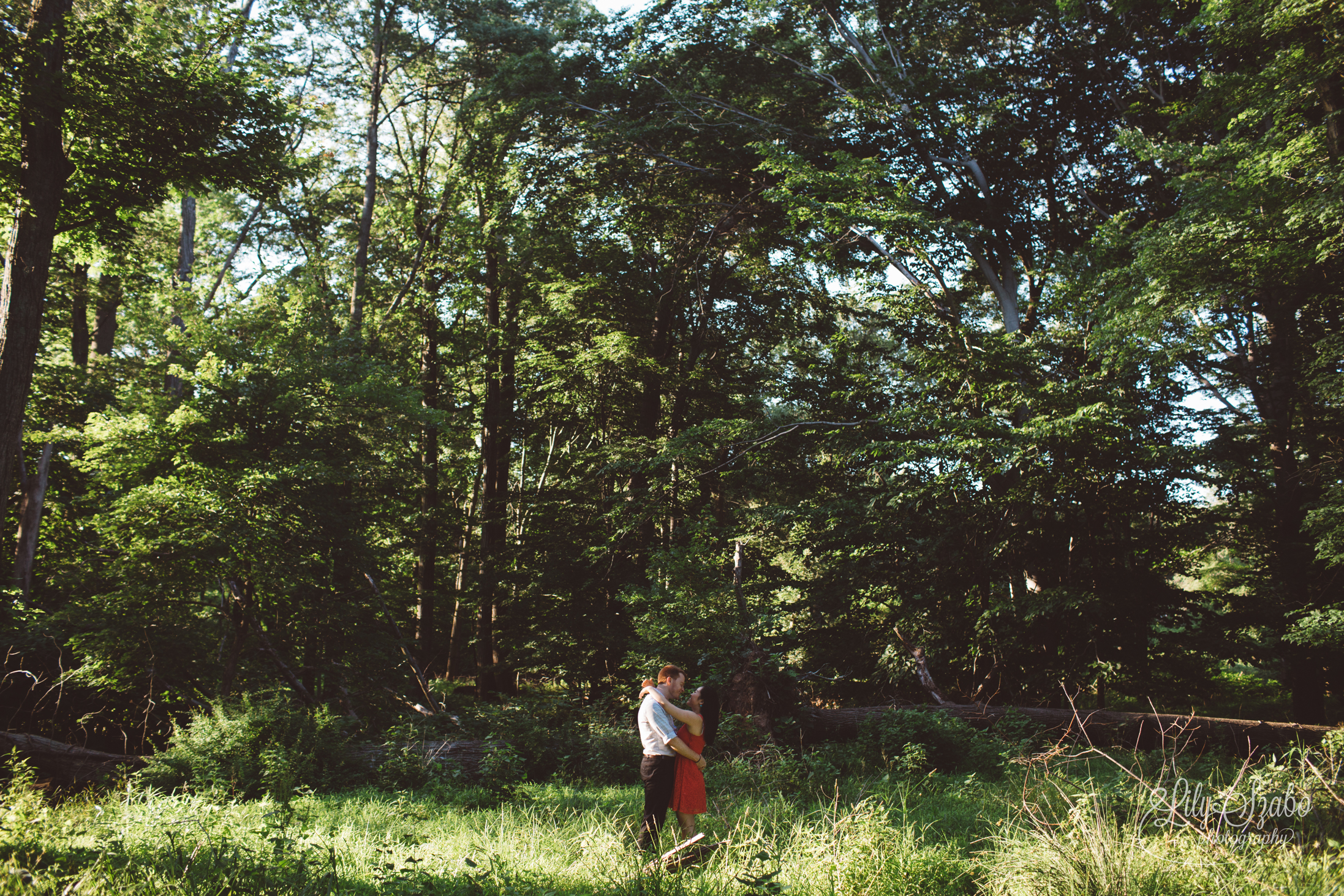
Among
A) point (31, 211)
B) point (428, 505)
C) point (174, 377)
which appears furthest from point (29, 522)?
point (428, 505)

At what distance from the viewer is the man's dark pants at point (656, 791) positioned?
204 inches

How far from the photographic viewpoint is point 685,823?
17.0 feet

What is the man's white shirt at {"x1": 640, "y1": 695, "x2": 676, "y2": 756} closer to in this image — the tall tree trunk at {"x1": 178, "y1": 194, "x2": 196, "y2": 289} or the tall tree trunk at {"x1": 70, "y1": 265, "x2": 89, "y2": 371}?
the tall tree trunk at {"x1": 70, "y1": 265, "x2": 89, "y2": 371}

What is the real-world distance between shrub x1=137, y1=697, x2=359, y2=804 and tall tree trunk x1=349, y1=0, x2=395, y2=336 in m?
9.85

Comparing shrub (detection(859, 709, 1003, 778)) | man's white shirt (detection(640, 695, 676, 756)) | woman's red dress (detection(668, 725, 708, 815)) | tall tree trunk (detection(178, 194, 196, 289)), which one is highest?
tall tree trunk (detection(178, 194, 196, 289))

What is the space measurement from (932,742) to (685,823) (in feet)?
18.3

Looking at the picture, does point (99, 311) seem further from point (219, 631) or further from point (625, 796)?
point (625, 796)

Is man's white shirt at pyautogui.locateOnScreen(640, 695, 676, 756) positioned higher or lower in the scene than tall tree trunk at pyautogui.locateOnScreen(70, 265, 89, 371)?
lower

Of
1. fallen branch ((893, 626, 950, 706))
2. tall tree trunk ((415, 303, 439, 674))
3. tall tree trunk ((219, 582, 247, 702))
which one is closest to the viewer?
tall tree trunk ((219, 582, 247, 702))

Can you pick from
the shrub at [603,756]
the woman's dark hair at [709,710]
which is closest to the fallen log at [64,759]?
the shrub at [603,756]

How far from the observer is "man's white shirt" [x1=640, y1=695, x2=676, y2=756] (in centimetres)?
515

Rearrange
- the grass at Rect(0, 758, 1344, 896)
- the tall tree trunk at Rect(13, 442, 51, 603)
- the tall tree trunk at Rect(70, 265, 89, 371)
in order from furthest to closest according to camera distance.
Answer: the tall tree trunk at Rect(70, 265, 89, 371), the tall tree trunk at Rect(13, 442, 51, 603), the grass at Rect(0, 758, 1344, 896)

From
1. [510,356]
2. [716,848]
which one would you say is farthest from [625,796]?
[510,356]

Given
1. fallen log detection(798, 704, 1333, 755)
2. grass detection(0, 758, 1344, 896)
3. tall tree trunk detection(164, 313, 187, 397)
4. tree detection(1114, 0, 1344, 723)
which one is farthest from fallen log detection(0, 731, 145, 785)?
tree detection(1114, 0, 1344, 723)
